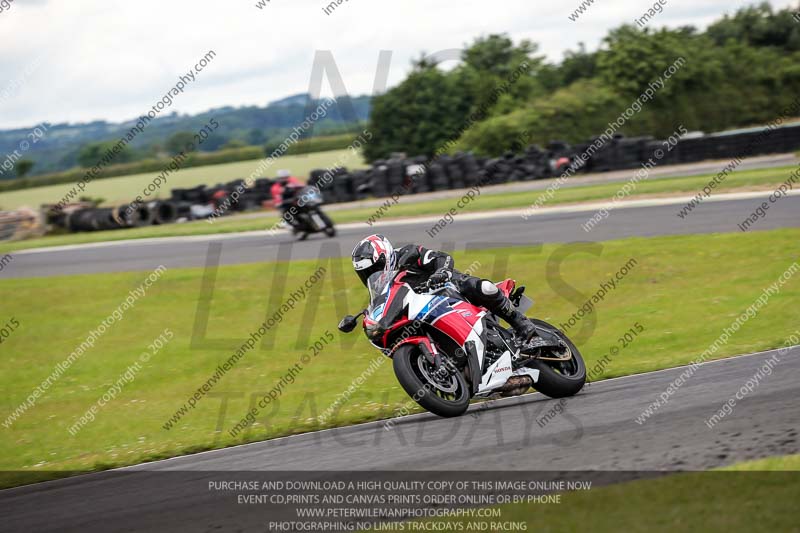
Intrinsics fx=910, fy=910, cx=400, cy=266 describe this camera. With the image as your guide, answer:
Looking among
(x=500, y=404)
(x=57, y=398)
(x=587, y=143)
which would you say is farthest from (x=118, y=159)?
(x=500, y=404)

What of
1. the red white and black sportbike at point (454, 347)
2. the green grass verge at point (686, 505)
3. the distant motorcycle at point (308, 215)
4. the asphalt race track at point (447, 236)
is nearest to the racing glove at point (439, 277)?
the red white and black sportbike at point (454, 347)

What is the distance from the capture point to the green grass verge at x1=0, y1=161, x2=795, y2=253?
2408 cm

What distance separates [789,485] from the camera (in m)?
5.01

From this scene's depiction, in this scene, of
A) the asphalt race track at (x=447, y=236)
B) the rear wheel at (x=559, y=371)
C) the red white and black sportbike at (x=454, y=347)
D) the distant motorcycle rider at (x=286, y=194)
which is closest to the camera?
the red white and black sportbike at (x=454, y=347)

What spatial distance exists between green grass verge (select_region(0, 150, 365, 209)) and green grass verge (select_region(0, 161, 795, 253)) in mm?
17076

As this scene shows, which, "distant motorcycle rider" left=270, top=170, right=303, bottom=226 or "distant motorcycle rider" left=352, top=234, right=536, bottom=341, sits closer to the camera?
"distant motorcycle rider" left=352, top=234, right=536, bottom=341

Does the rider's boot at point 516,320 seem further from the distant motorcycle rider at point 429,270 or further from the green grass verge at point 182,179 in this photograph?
the green grass verge at point 182,179

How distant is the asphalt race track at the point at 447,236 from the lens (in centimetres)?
1825

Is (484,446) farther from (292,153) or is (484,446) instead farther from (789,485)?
(292,153)

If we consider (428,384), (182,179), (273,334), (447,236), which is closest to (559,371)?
(428,384)

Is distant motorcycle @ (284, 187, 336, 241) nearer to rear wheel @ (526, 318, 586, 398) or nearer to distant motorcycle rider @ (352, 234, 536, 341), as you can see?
distant motorcycle rider @ (352, 234, 536, 341)

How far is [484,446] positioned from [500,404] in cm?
166

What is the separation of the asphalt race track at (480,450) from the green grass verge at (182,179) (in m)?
44.4

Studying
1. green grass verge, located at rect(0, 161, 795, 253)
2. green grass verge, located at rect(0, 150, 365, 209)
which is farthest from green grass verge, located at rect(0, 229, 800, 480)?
green grass verge, located at rect(0, 150, 365, 209)
